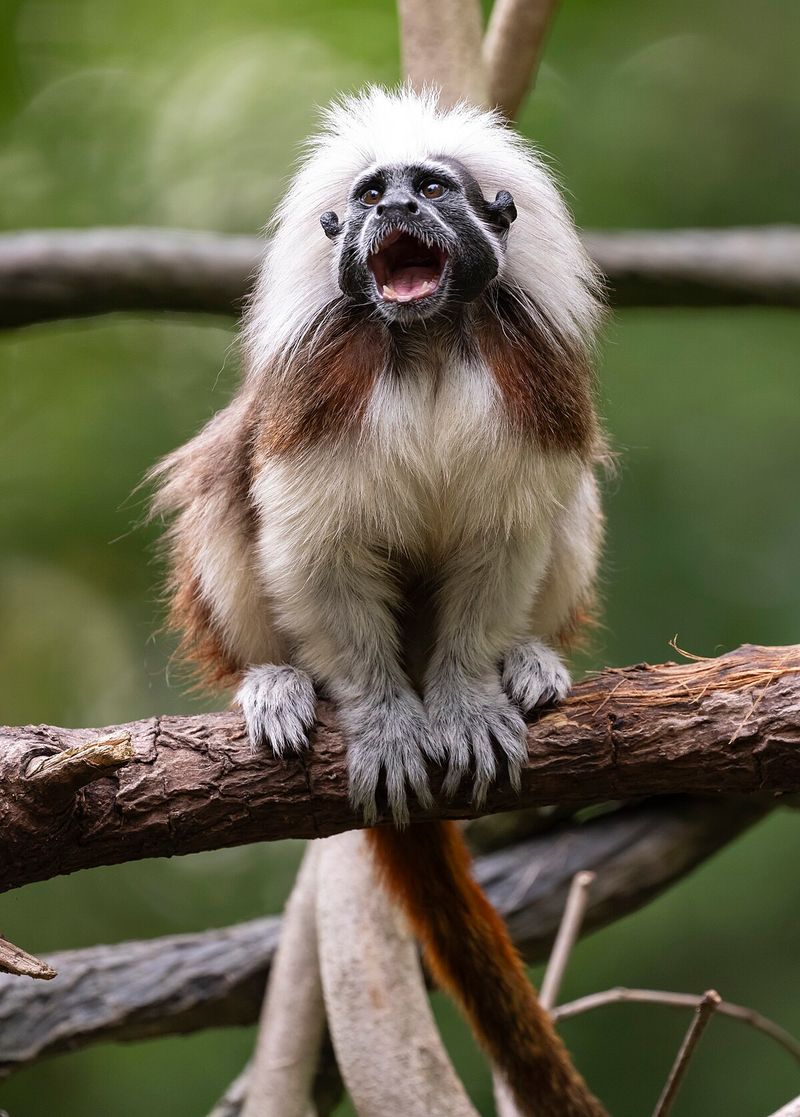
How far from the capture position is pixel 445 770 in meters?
2.37

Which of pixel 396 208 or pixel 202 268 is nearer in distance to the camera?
pixel 396 208

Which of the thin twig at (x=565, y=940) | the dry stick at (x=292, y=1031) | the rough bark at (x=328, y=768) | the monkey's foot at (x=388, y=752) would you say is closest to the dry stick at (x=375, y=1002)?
the dry stick at (x=292, y=1031)

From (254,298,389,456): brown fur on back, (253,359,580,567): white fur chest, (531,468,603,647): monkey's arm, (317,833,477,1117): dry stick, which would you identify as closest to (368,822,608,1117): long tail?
(317,833,477,1117): dry stick

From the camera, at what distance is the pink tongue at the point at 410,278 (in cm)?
235

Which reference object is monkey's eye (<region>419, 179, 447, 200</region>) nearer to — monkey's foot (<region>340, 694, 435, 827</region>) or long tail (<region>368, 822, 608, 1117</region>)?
monkey's foot (<region>340, 694, 435, 827</region>)

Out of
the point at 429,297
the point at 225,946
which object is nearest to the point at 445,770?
the point at 429,297

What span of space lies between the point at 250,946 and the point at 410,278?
79.2 inches

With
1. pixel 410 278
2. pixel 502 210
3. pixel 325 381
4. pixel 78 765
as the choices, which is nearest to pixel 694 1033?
pixel 78 765

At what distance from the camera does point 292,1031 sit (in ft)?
10.5

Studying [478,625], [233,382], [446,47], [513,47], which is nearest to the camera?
[478,625]

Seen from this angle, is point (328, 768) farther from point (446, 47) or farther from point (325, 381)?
point (446, 47)

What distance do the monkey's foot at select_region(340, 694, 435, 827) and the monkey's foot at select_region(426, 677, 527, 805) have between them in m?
0.04

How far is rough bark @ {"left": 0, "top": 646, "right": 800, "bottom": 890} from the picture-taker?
6.57ft

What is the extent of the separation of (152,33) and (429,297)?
14.2 feet
